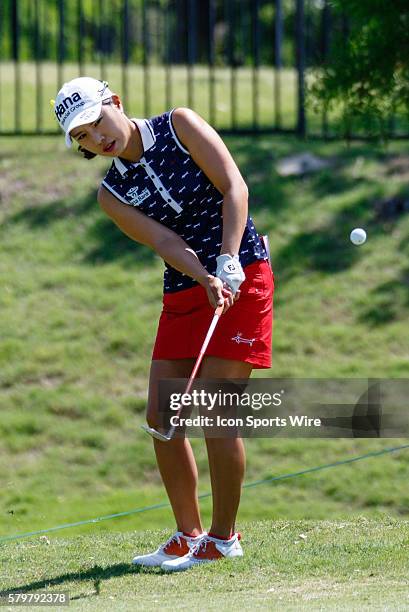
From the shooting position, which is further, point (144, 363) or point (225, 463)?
point (144, 363)

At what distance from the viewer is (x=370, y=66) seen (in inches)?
236

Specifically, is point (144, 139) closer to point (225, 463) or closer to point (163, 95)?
point (225, 463)

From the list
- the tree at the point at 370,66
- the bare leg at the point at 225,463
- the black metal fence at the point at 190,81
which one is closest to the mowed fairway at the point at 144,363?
the bare leg at the point at 225,463

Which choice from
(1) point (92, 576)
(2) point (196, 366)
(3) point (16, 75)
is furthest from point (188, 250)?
(3) point (16, 75)

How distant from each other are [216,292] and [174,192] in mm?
460

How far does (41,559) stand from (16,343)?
11.2 ft

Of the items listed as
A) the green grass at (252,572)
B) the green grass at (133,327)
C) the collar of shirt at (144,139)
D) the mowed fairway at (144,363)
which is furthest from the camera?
the green grass at (133,327)

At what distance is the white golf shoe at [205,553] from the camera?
177 inches

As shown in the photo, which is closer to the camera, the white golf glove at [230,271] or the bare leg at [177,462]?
the white golf glove at [230,271]

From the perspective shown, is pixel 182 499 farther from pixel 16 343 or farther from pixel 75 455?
pixel 16 343

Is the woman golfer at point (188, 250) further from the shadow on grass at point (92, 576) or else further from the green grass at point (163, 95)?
the green grass at point (163, 95)

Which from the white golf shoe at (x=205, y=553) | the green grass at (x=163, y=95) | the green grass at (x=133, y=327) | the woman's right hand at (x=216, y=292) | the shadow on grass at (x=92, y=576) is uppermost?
the woman's right hand at (x=216, y=292)

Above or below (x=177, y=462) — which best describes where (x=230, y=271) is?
above

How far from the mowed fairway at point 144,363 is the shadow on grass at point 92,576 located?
0.05 feet
